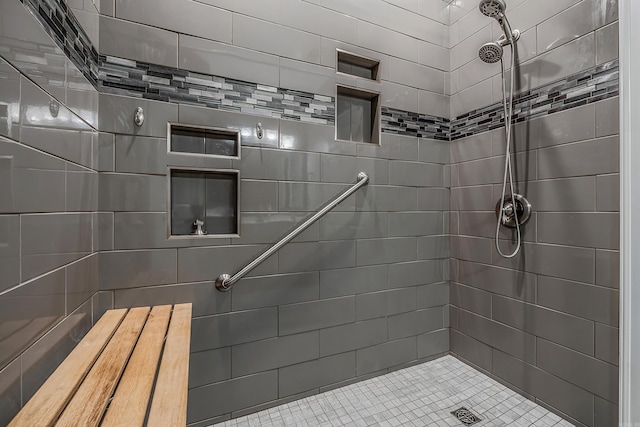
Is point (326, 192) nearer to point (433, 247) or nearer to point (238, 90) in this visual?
point (238, 90)

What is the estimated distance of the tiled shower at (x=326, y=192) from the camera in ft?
3.19

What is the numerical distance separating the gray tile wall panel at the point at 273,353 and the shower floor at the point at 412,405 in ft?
0.73

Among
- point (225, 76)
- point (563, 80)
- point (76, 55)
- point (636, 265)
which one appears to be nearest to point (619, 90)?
point (563, 80)

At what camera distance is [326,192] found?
1564 mm

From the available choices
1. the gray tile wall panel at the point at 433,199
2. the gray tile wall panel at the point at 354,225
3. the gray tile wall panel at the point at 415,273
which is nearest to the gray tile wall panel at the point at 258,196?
the gray tile wall panel at the point at 354,225

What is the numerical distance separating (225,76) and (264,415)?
166 cm

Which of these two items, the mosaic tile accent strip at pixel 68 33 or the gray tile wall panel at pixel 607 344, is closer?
the mosaic tile accent strip at pixel 68 33

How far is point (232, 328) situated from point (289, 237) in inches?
20.4

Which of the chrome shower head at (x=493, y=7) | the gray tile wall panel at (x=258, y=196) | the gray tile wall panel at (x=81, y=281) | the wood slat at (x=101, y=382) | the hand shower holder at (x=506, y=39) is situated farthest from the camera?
the hand shower holder at (x=506, y=39)

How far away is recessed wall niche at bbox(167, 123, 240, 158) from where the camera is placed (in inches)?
50.9

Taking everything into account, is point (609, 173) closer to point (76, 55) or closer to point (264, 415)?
point (264, 415)

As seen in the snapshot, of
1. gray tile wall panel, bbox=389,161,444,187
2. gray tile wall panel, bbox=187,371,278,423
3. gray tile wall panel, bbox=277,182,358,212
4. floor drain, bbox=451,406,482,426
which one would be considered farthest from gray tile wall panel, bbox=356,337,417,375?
gray tile wall panel, bbox=389,161,444,187

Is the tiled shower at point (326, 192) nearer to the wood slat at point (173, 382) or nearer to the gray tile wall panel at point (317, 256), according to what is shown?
the gray tile wall panel at point (317, 256)

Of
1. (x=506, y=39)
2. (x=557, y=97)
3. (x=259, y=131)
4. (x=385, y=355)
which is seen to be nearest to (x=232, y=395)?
(x=385, y=355)
